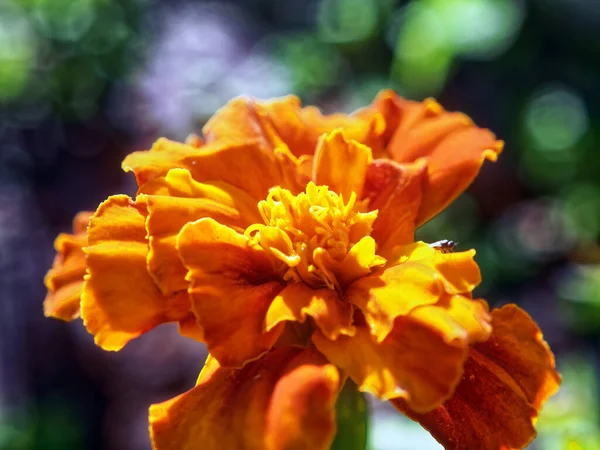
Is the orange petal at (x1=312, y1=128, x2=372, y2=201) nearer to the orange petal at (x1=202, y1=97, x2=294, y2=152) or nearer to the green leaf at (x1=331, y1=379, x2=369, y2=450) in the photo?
the orange petal at (x1=202, y1=97, x2=294, y2=152)

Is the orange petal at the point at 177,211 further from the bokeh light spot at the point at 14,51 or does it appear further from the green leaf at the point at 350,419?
the bokeh light spot at the point at 14,51

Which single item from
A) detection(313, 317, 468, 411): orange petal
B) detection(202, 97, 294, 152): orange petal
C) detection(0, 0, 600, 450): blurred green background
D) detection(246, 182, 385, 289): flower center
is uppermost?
detection(202, 97, 294, 152): orange petal

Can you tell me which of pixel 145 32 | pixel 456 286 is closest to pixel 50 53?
pixel 145 32

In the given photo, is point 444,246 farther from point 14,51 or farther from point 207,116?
point 14,51

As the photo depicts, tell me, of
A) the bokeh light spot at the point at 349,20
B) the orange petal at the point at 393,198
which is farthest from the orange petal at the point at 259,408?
the bokeh light spot at the point at 349,20

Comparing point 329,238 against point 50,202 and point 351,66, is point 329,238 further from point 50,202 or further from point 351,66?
point 50,202

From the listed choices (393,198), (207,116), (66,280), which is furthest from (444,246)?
(207,116)

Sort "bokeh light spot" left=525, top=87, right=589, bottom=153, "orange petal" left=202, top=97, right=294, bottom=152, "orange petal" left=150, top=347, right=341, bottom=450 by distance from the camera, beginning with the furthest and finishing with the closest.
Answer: "bokeh light spot" left=525, top=87, right=589, bottom=153 → "orange petal" left=202, top=97, right=294, bottom=152 → "orange petal" left=150, top=347, right=341, bottom=450

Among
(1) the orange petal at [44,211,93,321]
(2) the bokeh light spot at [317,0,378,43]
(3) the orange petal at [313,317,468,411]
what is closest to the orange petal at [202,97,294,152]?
(1) the orange petal at [44,211,93,321]
